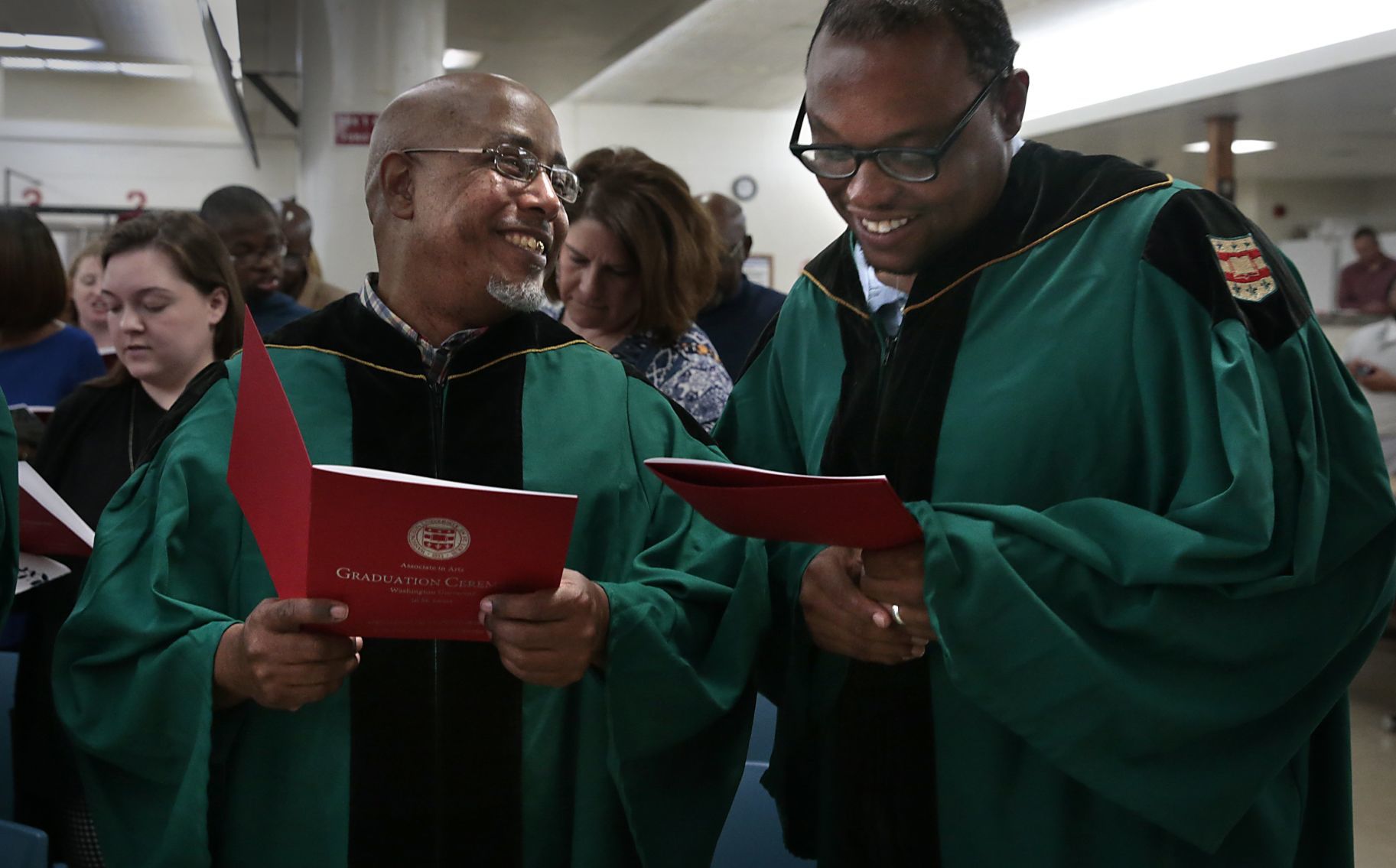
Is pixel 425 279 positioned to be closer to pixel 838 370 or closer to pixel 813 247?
pixel 838 370

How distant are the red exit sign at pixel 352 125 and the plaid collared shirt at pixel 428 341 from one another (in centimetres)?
529

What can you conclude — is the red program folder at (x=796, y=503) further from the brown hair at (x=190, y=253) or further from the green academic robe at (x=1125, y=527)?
the brown hair at (x=190, y=253)

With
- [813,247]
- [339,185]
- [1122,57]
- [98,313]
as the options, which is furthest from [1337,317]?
[98,313]

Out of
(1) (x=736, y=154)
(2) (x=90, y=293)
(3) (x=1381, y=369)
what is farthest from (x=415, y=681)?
(1) (x=736, y=154)

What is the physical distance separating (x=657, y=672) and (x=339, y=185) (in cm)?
592

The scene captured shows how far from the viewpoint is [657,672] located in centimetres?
169

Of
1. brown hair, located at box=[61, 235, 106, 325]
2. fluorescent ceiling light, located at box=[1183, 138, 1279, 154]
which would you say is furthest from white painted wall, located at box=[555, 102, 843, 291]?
brown hair, located at box=[61, 235, 106, 325]

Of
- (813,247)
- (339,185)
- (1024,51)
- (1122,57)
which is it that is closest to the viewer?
(339,185)

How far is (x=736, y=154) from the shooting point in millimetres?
15195

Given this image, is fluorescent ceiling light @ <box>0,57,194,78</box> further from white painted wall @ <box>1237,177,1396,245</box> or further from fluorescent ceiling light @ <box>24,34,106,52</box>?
white painted wall @ <box>1237,177,1396,245</box>

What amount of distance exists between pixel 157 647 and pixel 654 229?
1.75 metres

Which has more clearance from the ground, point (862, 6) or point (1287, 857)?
point (862, 6)

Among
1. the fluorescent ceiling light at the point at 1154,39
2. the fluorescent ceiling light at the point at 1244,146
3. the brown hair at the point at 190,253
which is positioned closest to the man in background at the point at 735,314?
the brown hair at the point at 190,253

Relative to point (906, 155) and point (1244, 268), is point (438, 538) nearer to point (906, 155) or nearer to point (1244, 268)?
point (906, 155)
